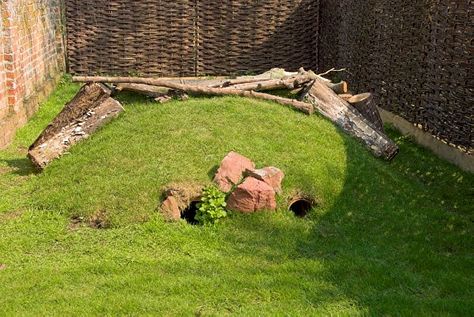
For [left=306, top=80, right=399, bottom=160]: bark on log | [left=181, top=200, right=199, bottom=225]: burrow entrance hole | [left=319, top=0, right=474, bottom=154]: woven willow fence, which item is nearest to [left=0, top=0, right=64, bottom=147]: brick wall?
[left=181, top=200, right=199, bottom=225]: burrow entrance hole

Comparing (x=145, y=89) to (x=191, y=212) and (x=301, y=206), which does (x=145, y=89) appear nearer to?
(x=191, y=212)

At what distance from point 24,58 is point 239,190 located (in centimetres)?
587

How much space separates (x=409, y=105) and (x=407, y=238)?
431 centimetres

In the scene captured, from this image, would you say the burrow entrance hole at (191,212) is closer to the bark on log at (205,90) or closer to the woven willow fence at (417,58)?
the bark on log at (205,90)

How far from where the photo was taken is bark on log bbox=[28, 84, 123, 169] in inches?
298

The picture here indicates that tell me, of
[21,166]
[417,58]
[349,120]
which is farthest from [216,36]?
[21,166]

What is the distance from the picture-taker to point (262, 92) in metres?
8.61

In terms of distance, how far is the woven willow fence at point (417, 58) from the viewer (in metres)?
8.27

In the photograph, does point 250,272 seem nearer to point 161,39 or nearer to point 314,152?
point 314,152

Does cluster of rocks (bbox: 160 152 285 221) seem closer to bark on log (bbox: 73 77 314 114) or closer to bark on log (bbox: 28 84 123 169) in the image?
bark on log (bbox: 73 77 314 114)

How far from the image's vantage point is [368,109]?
860 cm

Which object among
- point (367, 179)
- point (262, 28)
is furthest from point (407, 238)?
point (262, 28)

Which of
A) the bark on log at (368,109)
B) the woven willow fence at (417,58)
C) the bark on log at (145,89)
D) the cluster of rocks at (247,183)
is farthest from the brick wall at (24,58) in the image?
the woven willow fence at (417,58)

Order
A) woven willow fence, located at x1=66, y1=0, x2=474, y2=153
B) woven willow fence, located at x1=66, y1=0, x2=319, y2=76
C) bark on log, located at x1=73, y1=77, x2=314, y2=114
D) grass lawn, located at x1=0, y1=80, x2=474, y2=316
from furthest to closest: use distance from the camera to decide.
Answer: woven willow fence, located at x1=66, y1=0, x2=319, y2=76 → woven willow fence, located at x1=66, y1=0, x2=474, y2=153 → bark on log, located at x1=73, y1=77, x2=314, y2=114 → grass lawn, located at x1=0, y1=80, x2=474, y2=316
